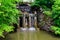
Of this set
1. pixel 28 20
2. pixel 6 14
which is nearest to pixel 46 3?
pixel 28 20

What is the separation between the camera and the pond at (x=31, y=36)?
643 inches

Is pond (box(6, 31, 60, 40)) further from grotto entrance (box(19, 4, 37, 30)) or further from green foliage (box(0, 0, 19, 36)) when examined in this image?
green foliage (box(0, 0, 19, 36))

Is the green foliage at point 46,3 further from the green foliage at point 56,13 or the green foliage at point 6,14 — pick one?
the green foliage at point 6,14

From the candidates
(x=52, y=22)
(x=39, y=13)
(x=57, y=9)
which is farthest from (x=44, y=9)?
(x=57, y=9)

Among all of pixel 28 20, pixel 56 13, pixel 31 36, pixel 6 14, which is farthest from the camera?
pixel 28 20

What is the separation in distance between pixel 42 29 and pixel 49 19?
4.15ft

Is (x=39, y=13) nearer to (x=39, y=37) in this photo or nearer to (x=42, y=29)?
(x=42, y=29)

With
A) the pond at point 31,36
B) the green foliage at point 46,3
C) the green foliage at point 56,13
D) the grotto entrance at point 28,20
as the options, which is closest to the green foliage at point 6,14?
the pond at point 31,36

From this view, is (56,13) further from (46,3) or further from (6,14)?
(6,14)

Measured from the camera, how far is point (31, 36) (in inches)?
671

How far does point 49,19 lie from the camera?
1892 cm

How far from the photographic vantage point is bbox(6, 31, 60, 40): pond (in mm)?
16328

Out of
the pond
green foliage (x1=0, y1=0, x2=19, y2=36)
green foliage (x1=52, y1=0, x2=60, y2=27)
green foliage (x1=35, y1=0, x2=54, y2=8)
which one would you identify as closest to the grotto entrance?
green foliage (x1=35, y1=0, x2=54, y2=8)

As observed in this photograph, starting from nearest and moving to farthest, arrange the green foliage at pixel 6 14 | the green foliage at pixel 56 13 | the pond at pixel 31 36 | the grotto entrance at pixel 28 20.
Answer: the green foliage at pixel 6 14 → the pond at pixel 31 36 → the green foliage at pixel 56 13 → the grotto entrance at pixel 28 20
